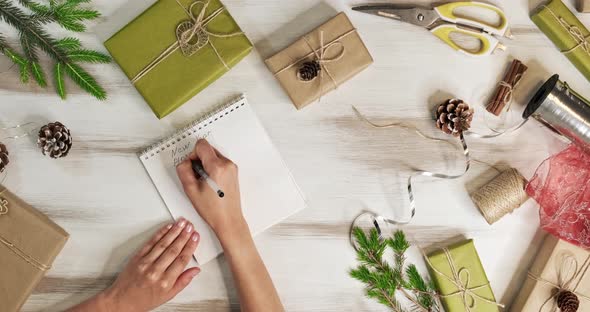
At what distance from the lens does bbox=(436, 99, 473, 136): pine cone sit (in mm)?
1023

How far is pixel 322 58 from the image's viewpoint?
39.6 inches

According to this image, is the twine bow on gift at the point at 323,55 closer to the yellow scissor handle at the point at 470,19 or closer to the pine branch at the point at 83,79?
the yellow scissor handle at the point at 470,19

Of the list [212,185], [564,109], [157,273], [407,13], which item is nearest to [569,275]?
[564,109]

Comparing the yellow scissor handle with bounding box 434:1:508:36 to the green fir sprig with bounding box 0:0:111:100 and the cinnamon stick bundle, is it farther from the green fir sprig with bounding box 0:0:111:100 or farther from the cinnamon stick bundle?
the green fir sprig with bounding box 0:0:111:100

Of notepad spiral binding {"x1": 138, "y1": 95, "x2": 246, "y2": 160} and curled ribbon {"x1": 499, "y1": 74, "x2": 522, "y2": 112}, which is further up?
notepad spiral binding {"x1": 138, "y1": 95, "x2": 246, "y2": 160}

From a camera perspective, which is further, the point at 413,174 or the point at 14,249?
the point at 413,174

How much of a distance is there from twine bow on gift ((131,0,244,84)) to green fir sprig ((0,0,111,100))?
0.40ft

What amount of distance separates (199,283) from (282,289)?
19cm

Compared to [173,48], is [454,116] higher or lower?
lower

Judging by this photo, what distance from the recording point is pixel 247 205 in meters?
1.08

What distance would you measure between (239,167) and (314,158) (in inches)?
6.9

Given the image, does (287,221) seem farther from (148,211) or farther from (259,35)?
(259,35)

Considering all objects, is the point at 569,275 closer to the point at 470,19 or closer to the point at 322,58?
the point at 470,19

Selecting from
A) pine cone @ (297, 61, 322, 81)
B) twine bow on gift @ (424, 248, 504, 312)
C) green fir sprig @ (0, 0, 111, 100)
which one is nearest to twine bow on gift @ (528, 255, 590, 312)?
twine bow on gift @ (424, 248, 504, 312)
